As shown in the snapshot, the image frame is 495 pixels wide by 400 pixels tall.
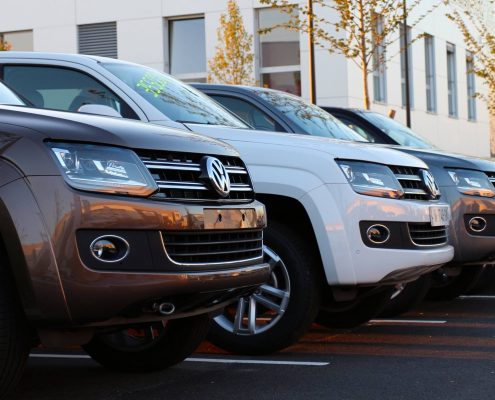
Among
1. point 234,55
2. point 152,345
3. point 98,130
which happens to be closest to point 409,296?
point 152,345

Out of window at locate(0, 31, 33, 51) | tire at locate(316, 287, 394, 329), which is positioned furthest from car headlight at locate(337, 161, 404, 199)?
window at locate(0, 31, 33, 51)

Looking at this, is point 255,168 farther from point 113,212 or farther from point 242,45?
point 242,45

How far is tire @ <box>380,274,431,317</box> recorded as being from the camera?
843cm

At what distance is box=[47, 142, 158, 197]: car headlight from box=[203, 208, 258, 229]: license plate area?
338 mm

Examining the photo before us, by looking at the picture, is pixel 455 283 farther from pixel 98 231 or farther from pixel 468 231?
pixel 98 231

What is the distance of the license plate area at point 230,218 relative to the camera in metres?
5.04

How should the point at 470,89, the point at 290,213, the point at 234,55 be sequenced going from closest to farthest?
the point at 290,213 → the point at 234,55 → the point at 470,89

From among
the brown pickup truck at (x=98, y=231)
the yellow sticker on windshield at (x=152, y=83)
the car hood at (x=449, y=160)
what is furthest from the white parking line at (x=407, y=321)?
the brown pickup truck at (x=98, y=231)

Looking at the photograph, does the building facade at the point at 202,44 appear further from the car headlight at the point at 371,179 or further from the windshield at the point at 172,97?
the car headlight at the point at 371,179

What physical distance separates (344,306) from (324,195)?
1.15 m

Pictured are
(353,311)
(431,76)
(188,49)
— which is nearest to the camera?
(353,311)

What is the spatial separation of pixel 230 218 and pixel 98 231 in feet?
2.69

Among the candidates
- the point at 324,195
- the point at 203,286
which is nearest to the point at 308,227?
the point at 324,195

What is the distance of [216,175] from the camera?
206 inches
